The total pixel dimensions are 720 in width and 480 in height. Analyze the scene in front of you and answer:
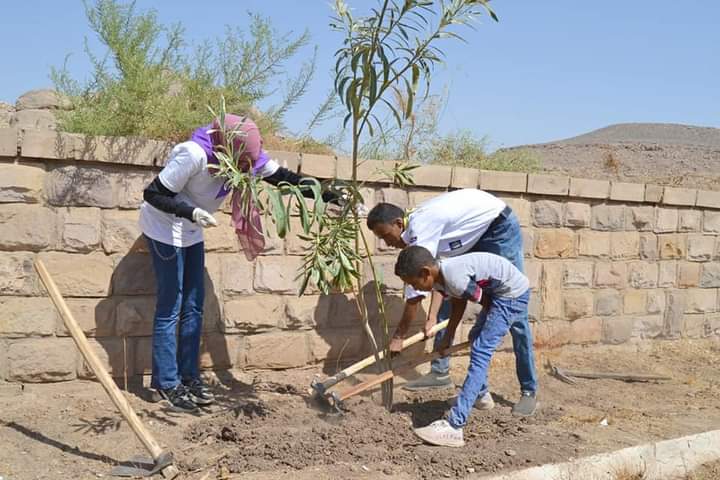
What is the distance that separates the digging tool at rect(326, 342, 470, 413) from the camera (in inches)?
168

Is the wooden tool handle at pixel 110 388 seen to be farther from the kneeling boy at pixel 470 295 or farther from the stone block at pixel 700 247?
the stone block at pixel 700 247

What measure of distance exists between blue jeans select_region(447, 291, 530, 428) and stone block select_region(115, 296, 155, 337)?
2068 mm

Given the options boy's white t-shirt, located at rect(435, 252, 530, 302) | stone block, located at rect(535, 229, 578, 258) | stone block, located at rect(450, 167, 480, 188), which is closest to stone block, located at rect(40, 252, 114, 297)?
boy's white t-shirt, located at rect(435, 252, 530, 302)

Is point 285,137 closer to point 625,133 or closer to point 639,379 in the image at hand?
point 639,379

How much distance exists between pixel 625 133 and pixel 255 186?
576 inches

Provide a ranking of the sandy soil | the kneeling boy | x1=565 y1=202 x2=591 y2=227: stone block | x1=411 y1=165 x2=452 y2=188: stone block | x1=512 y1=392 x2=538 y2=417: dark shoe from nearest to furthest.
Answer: the sandy soil < the kneeling boy < x1=512 y1=392 x2=538 y2=417: dark shoe < x1=411 y1=165 x2=452 y2=188: stone block < x1=565 y1=202 x2=591 y2=227: stone block

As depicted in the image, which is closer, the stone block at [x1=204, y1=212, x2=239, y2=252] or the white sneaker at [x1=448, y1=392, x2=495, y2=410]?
the white sneaker at [x1=448, y1=392, x2=495, y2=410]

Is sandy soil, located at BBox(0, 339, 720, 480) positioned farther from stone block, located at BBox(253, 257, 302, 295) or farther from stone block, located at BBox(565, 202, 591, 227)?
stone block, located at BBox(565, 202, 591, 227)

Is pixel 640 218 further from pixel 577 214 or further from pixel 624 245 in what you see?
pixel 577 214

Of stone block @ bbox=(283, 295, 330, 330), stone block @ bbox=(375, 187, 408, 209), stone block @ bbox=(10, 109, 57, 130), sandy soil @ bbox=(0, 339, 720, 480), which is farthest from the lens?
stone block @ bbox=(10, 109, 57, 130)

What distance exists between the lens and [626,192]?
6.83 meters

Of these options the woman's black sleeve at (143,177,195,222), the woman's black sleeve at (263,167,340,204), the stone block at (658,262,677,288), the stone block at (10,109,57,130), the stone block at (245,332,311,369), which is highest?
the stone block at (10,109,57,130)

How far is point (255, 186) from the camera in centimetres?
373

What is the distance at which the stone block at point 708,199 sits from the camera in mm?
7453
